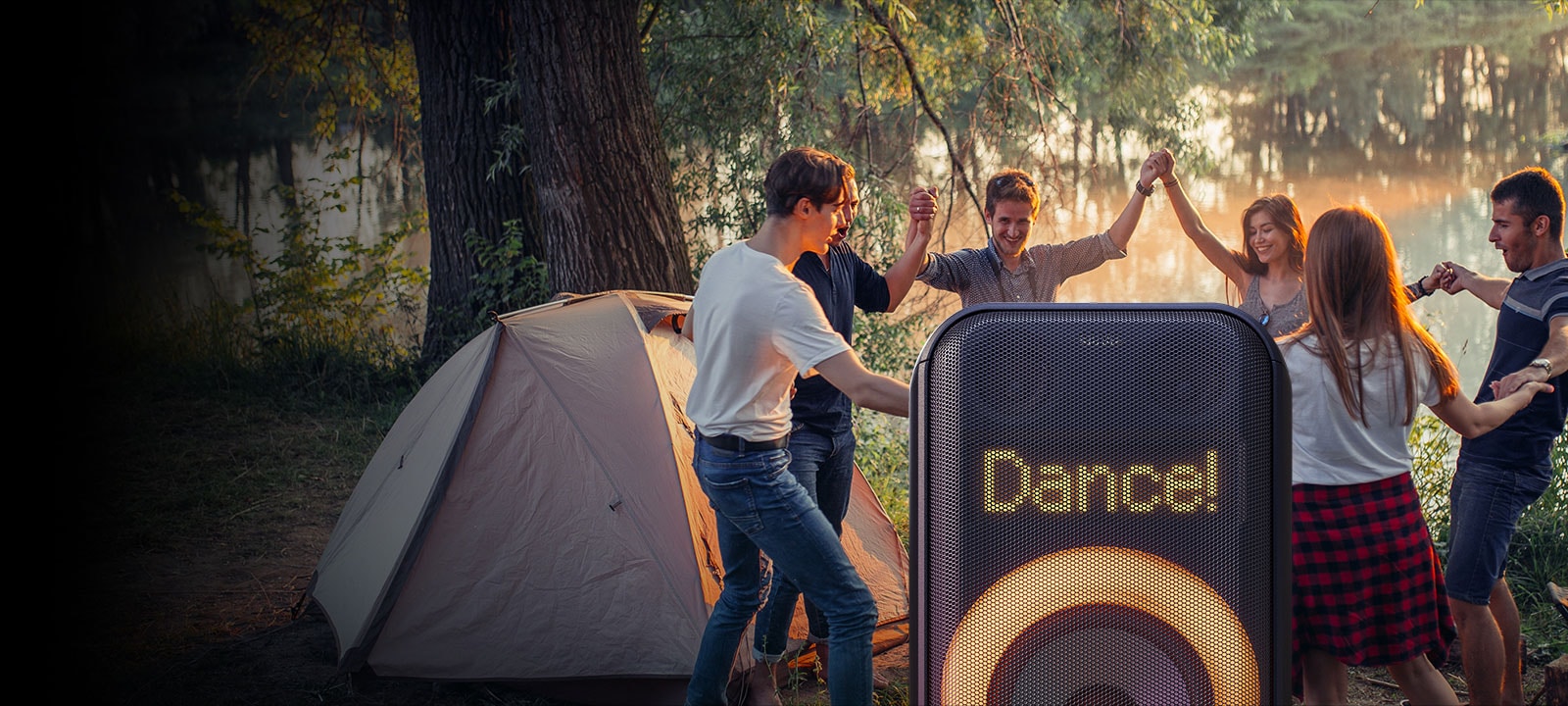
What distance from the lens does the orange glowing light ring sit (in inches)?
54.4

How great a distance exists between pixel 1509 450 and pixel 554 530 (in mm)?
2484

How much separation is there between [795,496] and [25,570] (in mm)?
4294

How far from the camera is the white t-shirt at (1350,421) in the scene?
7.13 feet

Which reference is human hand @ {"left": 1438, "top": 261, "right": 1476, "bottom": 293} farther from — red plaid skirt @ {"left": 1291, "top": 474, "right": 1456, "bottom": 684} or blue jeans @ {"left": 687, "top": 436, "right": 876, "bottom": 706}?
blue jeans @ {"left": 687, "top": 436, "right": 876, "bottom": 706}

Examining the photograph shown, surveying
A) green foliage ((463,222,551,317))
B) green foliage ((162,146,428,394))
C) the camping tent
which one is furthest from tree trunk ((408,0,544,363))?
the camping tent

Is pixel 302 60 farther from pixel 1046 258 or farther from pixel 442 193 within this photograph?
pixel 1046 258

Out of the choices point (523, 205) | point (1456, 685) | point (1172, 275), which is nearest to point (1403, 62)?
point (1172, 275)

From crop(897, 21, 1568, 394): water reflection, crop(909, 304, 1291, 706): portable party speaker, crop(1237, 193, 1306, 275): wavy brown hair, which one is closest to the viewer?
crop(909, 304, 1291, 706): portable party speaker

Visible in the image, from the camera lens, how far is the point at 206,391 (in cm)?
725

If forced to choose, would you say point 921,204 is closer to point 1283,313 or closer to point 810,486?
point 810,486

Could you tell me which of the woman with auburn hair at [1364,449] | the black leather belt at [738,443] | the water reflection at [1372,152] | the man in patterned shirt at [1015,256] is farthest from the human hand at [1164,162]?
the water reflection at [1372,152]

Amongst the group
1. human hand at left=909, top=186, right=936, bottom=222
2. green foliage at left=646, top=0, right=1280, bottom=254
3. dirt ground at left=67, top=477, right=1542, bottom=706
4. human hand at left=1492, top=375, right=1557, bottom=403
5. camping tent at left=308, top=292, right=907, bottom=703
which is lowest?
dirt ground at left=67, top=477, right=1542, bottom=706

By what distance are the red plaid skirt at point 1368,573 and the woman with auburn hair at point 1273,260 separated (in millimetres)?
619

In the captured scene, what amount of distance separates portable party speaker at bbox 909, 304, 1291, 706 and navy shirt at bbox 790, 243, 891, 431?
1279mm
